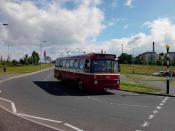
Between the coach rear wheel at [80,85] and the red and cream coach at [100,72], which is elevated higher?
the red and cream coach at [100,72]

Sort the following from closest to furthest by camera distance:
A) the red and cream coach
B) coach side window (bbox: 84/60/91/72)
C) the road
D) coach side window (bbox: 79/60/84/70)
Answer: the road, the red and cream coach, coach side window (bbox: 84/60/91/72), coach side window (bbox: 79/60/84/70)

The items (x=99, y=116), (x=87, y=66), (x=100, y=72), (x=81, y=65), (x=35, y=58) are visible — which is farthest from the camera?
(x=35, y=58)

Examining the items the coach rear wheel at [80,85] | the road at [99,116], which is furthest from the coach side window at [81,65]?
the road at [99,116]

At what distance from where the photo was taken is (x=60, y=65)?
3969 cm

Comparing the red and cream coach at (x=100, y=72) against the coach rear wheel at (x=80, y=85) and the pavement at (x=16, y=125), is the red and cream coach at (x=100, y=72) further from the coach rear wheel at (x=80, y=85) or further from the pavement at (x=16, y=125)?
the pavement at (x=16, y=125)

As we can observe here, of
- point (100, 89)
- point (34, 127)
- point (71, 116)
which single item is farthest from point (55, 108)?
point (100, 89)

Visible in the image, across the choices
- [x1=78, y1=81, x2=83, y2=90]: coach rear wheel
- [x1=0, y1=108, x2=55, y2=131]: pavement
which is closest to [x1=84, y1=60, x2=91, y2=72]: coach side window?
[x1=78, y1=81, x2=83, y2=90]: coach rear wheel

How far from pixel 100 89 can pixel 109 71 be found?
4.51ft

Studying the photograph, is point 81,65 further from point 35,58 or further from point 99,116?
point 35,58

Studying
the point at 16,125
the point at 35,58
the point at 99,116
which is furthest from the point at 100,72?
the point at 35,58

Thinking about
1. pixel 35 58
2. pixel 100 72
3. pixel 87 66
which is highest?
pixel 35 58

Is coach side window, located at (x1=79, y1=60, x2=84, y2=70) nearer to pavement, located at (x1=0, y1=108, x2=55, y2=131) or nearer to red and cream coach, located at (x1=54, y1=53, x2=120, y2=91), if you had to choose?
red and cream coach, located at (x1=54, y1=53, x2=120, y2=91)

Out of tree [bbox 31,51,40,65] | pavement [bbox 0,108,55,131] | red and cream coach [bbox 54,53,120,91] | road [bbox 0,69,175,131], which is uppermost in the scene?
tree [bbox 31,51,40,65]

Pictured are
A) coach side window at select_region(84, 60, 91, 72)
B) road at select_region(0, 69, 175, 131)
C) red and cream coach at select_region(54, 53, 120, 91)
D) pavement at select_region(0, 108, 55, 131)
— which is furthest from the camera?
coach side window at select_region(84, 60, 91, 72)
